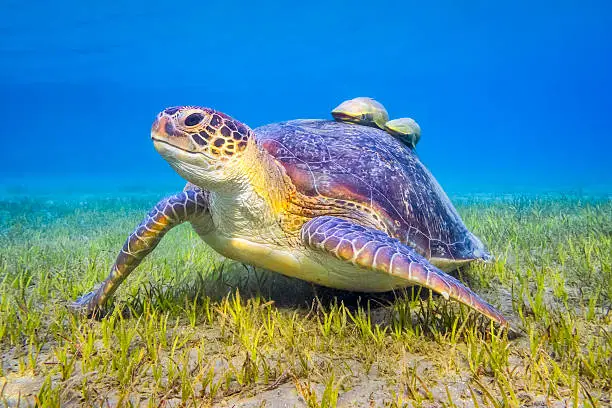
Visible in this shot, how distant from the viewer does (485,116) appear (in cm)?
15638

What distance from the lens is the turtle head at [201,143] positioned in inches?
88.7

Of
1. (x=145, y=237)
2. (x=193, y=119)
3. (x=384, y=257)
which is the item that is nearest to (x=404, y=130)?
(x=384, y=257)

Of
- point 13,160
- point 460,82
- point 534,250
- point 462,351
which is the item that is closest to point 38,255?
point 462,351

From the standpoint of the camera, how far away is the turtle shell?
2.81 m

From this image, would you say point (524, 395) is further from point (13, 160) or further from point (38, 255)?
point (13, 160)

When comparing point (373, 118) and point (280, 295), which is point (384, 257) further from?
point (373, 118)

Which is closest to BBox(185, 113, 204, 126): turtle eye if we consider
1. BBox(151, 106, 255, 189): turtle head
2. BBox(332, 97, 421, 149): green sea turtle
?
BBox(151, 106, 255, 189): turtle head

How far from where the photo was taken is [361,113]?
3.90 m

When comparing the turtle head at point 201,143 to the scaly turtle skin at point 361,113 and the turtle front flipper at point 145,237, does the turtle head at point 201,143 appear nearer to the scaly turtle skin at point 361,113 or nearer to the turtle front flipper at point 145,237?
the turtle front flipper at point 145,237

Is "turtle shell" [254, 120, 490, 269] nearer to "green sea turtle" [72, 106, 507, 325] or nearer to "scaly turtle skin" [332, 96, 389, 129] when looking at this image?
"green sea turtle" [72, 106, 507, 325]

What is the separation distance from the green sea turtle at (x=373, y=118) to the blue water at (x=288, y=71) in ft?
208

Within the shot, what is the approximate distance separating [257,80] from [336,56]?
29477 millimetres

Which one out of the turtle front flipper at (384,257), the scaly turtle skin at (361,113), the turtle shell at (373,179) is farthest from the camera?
the scaly turtle skin at (361,113)

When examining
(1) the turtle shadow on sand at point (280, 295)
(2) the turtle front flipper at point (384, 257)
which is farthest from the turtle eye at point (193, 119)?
(1) the turtle shadow on sand at point (280, 295)
